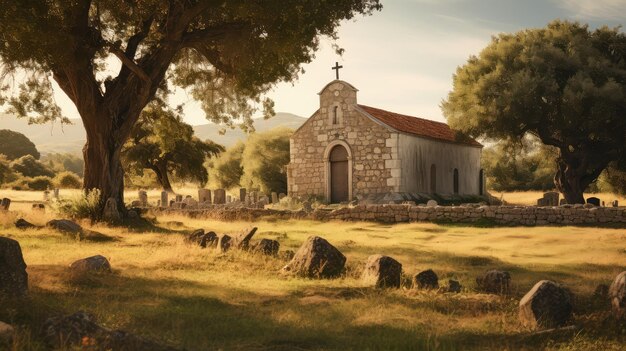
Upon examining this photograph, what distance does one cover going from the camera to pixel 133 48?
22094 millimetres

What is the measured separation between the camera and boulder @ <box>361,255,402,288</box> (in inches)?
418

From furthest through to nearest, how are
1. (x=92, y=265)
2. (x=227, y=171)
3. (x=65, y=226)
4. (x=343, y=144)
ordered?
1. (x=227, y=171)
2. (x=343, y=144)
3. (x=65, y=226)
4. (x=92, y=265)

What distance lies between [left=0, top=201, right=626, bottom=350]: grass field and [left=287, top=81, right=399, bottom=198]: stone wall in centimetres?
1604

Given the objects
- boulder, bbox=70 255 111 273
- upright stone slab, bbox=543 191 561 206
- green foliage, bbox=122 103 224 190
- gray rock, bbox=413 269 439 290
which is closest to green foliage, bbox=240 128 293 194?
green foliage, bbox=122 103 224 190

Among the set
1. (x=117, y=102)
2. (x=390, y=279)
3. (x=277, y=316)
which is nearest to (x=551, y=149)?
(x=117, y=102)

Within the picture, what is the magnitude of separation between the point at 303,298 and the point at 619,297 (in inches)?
172

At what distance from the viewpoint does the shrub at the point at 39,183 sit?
5677cm

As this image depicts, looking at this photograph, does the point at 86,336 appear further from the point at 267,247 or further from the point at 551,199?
the point at 551,199

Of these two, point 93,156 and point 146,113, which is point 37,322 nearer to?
point 93,156

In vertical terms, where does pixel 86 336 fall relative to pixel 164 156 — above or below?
below

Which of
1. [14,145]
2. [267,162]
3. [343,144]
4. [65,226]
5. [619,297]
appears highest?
[14,145]

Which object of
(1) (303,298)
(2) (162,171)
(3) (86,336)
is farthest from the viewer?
(2) (162,171)

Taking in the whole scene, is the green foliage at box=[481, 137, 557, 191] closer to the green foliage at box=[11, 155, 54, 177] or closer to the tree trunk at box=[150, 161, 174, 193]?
the tree trunk at box=[150, 161, 174, 193]

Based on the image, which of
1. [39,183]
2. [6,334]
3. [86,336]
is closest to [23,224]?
[6,334]
